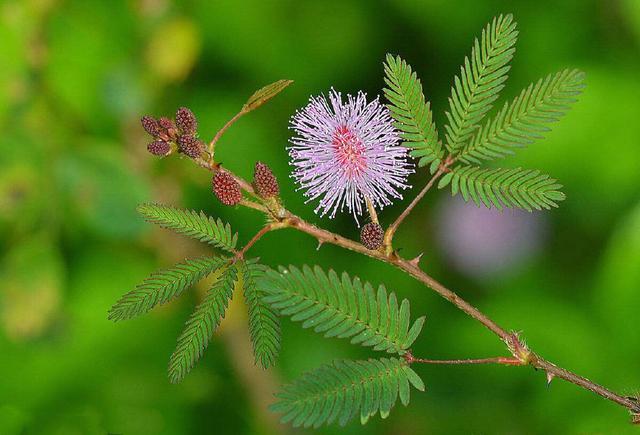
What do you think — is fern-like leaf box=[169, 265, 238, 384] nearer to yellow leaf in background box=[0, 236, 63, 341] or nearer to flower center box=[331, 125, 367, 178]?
flower center box=[331, 125, 367, 178]

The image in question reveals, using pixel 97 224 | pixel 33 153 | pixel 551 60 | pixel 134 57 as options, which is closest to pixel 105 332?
pixel 97 224

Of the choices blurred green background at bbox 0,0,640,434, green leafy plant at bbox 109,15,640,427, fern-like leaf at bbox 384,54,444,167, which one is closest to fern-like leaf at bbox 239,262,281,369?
green leafy plant at bbox 109,15,640,427

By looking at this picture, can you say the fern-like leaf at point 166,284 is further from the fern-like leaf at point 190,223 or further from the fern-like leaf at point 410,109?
the fern-like leaf at point 410,109

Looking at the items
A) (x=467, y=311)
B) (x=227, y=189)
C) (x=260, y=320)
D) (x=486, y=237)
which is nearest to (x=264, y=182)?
(x=227, y=189)

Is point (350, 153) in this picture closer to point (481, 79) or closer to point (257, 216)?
point (481, 79)

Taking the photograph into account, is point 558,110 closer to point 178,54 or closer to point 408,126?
point 408,126

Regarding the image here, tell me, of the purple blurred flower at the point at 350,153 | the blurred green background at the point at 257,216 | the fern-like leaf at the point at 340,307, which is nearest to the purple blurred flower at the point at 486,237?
the blurred green background at the point at 257,216
